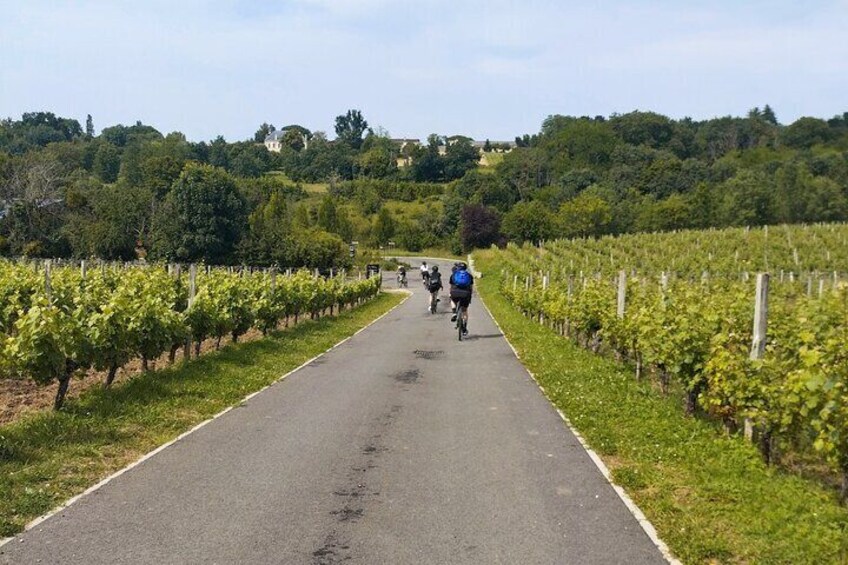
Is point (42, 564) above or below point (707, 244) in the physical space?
below

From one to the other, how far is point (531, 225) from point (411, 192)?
44.1m

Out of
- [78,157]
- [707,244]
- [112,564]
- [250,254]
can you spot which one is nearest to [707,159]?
[707,244]

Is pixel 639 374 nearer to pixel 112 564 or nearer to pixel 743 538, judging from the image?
pixel 743 538

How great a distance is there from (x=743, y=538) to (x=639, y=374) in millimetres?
7762

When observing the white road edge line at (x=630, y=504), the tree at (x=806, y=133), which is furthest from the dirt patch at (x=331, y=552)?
the tree at (x=806, y=133)

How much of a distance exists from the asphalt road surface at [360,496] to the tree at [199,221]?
67339 millimetres

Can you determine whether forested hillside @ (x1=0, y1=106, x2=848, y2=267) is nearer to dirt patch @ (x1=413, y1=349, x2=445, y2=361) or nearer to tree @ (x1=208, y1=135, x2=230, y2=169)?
tree @ (x1=208, y1=135, x2=230, y2=169)

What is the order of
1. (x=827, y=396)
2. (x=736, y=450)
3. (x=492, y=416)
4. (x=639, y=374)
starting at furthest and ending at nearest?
(x=639, y=374) < (x=492, y=416) < (x=736, y=450) < (x=827, y=396)

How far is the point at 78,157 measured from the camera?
160m

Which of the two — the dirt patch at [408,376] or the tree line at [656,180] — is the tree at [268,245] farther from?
the dirt patch at [408,376]

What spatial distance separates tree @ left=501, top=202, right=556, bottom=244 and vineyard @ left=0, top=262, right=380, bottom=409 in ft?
249

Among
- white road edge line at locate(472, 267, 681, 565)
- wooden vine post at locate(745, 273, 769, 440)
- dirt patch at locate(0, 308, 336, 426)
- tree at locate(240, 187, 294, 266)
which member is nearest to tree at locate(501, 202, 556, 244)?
tree at locate(240, 187, 294, 266)

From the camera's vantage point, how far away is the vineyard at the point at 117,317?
8.52m

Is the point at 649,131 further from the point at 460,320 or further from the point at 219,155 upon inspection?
the point at 460,320
